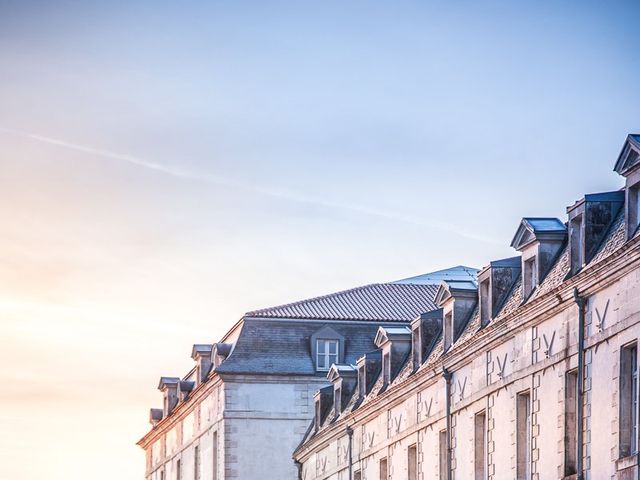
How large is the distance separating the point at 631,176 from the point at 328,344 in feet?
133

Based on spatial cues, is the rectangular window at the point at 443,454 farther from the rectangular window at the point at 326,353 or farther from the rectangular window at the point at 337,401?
the rectangular window at the point at 326,353

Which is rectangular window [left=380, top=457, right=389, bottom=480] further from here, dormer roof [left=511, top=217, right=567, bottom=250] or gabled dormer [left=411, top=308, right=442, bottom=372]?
dormer roof [left=511, top=217, right=567, bottom=250]

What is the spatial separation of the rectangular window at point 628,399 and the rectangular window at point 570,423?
2739 mm

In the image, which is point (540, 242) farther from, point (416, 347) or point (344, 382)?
point (344, 382)

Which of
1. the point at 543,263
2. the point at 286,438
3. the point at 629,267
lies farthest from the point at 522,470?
the point at 286,438

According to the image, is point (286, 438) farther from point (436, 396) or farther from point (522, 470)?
point (522, 470)

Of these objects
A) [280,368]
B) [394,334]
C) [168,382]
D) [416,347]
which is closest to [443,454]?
[416,347]

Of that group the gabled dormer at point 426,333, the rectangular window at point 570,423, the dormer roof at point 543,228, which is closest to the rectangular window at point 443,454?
the gabled dormer at point 426,333

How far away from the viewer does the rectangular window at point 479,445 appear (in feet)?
147

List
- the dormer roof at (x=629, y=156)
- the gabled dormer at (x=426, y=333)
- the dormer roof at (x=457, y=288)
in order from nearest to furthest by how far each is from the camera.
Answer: the dormer roof at (x=629, y=156) < the dormer roof at (x=457, y=288) < the gabled dormer at (x=426, y=333)

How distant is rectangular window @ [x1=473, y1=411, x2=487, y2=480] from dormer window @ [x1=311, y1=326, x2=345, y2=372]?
29834 millimetres

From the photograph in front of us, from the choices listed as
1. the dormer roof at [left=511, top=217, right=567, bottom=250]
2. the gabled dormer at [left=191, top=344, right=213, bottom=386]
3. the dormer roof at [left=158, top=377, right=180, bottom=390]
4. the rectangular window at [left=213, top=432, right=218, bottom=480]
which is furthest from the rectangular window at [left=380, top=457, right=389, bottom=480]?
the dormer roof at [left=158, top=377, right=180, bottom=390]

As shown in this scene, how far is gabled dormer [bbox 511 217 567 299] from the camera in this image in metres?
40.2

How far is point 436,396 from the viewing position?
160 feet
